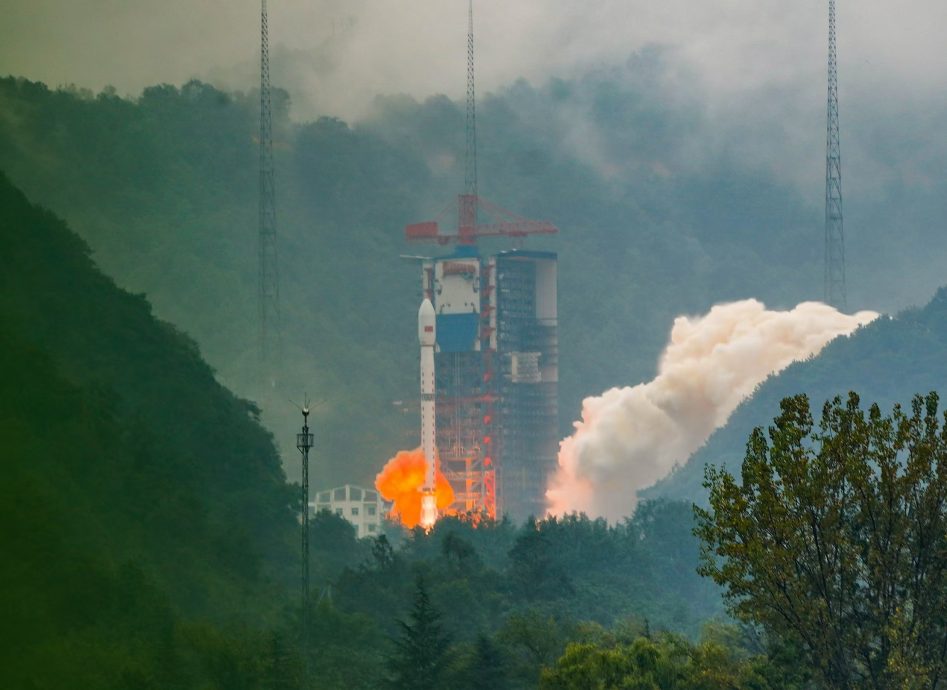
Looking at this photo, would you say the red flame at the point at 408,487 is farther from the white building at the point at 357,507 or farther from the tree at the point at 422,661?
the tree at the point at 422,661

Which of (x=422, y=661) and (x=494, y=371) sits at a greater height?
(x=494, y=371)

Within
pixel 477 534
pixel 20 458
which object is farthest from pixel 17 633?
→ pixel 477 534

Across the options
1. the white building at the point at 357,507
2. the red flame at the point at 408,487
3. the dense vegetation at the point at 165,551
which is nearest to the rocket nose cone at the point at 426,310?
the red flame at the point at 408,487

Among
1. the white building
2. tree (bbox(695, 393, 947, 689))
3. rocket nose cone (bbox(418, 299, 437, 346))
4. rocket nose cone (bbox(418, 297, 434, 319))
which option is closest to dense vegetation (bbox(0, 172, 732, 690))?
tree (bbox(695, 393, 947, 689))

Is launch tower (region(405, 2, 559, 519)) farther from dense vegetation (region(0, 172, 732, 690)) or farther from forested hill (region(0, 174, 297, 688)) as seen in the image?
forested hill (region(0, 174, 297, 688))

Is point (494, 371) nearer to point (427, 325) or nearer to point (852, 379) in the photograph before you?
point (427, 325)

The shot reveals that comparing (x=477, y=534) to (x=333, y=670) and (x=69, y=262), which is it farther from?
(x=333, y=670)

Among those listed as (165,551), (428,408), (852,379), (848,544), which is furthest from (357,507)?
(848,544)
